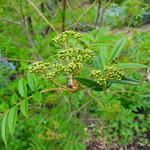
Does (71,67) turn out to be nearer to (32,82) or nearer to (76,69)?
(76,69)

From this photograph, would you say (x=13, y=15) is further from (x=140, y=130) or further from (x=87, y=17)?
(x=140, y=130)

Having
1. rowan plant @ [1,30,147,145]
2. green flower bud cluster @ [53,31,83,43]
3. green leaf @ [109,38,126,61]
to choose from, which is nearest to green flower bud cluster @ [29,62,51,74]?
rowan plant @ [1,30,147,145]

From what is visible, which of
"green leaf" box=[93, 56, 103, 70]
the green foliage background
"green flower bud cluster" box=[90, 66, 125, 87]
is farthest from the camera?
the green foliage background

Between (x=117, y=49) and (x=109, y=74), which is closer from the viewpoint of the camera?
(x=109, y=74)

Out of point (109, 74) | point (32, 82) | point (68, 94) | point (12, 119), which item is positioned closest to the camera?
point (109, 74)

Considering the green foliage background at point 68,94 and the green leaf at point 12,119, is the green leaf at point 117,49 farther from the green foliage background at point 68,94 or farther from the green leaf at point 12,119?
the green leaf at point 12,119

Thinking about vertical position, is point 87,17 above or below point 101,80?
above

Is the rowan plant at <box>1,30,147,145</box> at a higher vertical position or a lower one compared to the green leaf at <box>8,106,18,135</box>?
higher

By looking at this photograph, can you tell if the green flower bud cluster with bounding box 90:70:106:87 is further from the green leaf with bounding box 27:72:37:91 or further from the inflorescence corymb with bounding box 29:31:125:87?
the green leaf with bounding box 27:72:37:91

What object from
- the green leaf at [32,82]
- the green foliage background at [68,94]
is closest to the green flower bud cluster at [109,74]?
the green foliage background at [68,94]

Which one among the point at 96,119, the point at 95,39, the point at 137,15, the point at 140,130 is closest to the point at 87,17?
the point at 137,15

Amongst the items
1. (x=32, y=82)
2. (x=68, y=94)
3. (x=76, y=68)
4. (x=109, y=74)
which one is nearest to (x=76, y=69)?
(x=76, y=68)
